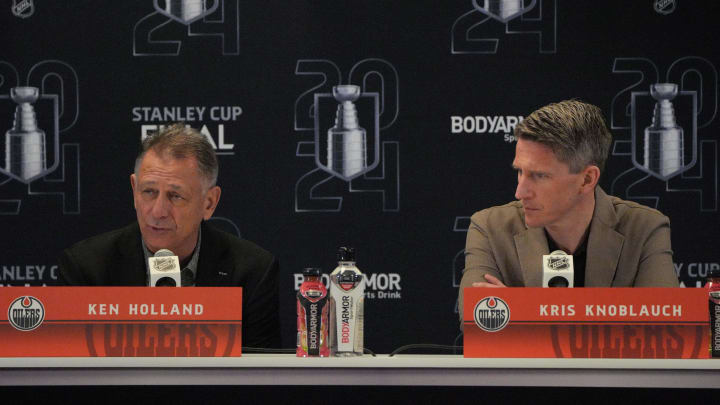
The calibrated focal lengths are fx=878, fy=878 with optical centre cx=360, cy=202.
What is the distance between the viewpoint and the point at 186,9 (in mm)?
3512

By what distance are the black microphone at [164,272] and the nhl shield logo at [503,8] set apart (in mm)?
2072

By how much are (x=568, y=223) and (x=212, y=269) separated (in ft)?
3.23

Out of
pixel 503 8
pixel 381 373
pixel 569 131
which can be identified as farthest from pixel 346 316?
pixel 503 8

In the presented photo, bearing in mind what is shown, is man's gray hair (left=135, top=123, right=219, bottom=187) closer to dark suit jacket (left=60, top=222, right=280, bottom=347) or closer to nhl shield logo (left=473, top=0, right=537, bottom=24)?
dark suit jacket (left=60, top=222, right=280, bottom=347)

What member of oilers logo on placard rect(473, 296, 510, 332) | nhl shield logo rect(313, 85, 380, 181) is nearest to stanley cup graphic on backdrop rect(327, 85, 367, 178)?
nhl shield logo rect(313, 85, 380, 181)

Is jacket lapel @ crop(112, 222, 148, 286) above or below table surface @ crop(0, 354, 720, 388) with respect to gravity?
above

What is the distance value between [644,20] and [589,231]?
4.65ft

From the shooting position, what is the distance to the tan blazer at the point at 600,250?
2.32 meters

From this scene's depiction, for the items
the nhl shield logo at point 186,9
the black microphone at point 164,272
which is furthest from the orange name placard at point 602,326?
the nhl shield logo at point 186,9

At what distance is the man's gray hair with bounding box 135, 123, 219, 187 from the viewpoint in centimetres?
240

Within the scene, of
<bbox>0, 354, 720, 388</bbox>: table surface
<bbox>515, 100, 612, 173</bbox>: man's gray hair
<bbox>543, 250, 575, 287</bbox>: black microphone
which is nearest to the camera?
<bbox>0, 354, 720, 388</bbox>: table surface

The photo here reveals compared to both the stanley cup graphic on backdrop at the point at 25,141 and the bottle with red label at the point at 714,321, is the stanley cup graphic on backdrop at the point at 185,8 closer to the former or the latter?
the stanley cup graphic on backdrop at the point at 25,141

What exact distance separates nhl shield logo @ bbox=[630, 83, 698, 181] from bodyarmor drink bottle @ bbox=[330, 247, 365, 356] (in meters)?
2.05

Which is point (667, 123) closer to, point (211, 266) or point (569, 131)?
point (569, 131)
